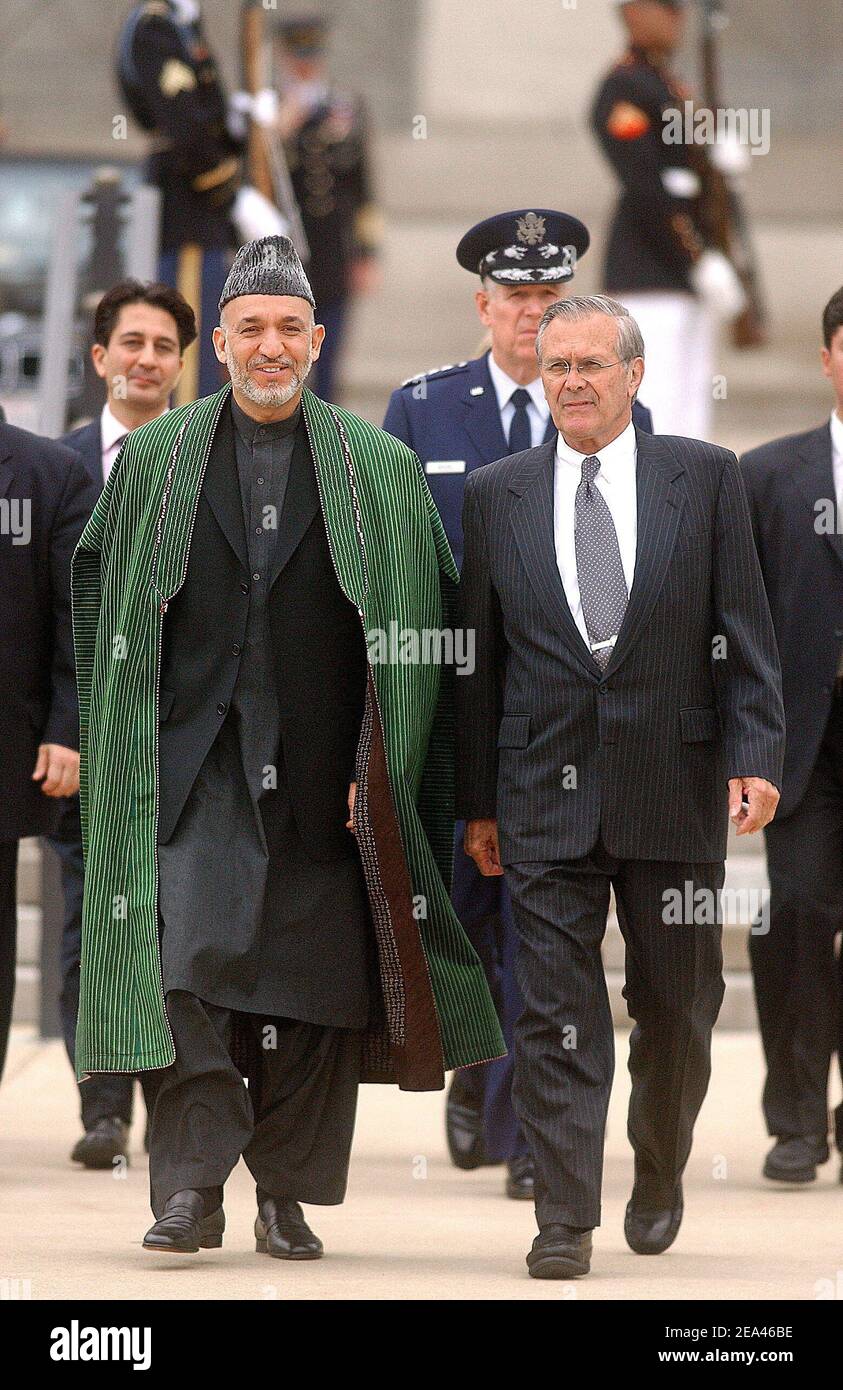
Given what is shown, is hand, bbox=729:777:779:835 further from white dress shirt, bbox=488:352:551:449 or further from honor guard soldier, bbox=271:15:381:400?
honor guard soldier, bbox=271:15:381:400

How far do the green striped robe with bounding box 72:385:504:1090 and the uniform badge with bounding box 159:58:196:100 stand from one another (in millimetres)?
4402

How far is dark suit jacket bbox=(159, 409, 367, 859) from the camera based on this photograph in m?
5.46

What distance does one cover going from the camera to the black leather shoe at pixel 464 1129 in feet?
22.5

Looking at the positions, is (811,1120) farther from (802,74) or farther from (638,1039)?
(802,74)

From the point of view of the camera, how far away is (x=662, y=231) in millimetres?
10672

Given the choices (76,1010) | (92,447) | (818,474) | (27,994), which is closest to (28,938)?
(27,994)

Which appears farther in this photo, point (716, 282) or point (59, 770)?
point (716, 282)

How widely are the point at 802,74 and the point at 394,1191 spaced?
1289cm

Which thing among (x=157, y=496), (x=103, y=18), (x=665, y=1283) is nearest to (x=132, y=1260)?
(x=665, y=1283)

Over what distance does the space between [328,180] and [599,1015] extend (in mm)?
7345

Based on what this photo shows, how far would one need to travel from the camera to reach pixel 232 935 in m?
5.39

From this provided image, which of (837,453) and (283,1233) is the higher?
(837,453)

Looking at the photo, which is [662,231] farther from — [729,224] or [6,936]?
[6,936]

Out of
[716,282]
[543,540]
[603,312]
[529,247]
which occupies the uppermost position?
[716,282]
